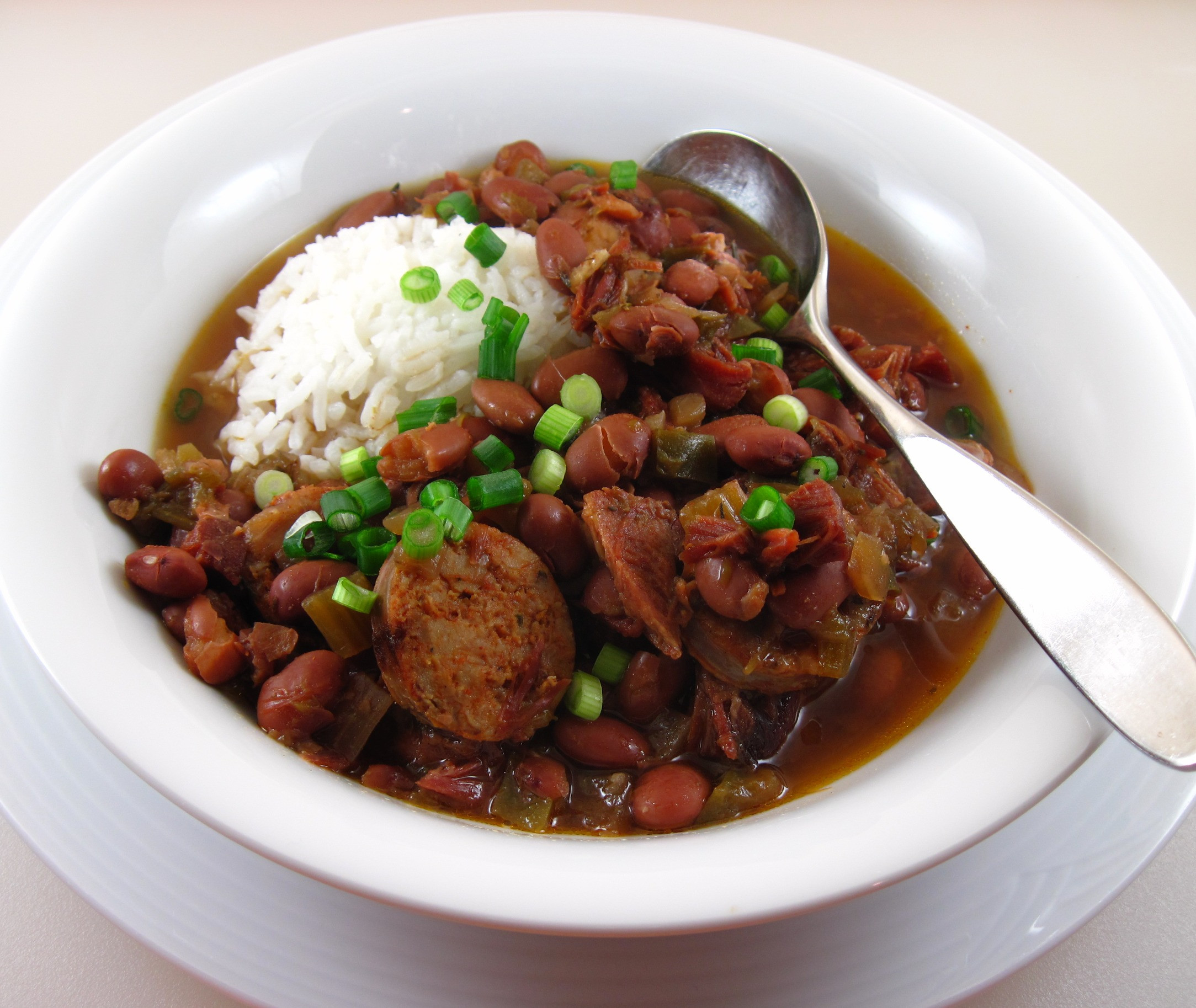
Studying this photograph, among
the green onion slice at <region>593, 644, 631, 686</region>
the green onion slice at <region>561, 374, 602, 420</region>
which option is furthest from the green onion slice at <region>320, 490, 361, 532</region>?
the green onion slice at <region>593, 644, 631, 686</region>

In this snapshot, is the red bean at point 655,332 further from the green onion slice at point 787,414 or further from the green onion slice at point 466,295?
the green onion slice at point 466,295

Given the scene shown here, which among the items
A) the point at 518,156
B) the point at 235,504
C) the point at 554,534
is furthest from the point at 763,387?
the point at 235,504

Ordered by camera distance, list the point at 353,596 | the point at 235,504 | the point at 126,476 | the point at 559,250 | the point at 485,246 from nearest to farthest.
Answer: the point at 353,596 → the point at 126,476 → the point at 235,504 → the point at 559,250 → the point at 485,246

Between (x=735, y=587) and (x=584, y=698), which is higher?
(x=735, y=587)

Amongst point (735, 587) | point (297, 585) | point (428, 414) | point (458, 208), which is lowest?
point (297, 585)

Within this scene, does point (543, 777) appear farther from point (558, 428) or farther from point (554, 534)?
point (558, 428)

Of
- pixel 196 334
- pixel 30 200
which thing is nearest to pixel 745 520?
pixel 196 334
